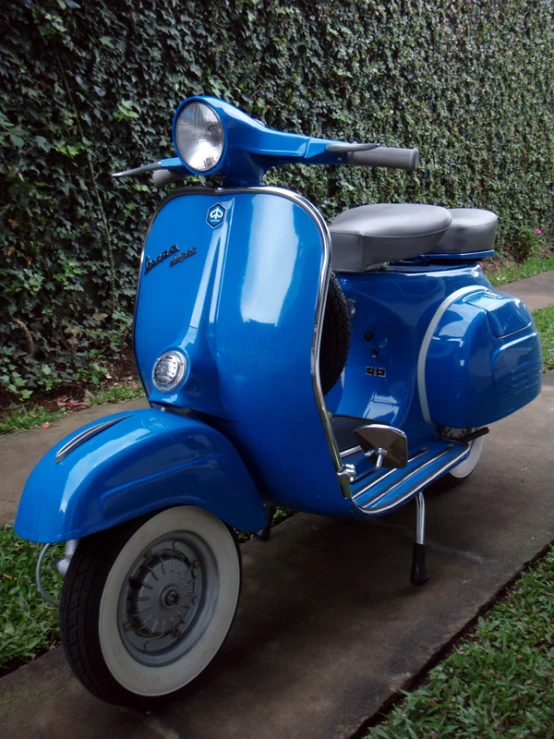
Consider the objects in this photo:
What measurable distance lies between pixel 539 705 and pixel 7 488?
2.07m

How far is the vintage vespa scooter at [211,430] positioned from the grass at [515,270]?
568cm

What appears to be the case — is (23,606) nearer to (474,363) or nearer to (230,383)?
(230,383)

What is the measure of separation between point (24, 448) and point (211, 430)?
1.75m

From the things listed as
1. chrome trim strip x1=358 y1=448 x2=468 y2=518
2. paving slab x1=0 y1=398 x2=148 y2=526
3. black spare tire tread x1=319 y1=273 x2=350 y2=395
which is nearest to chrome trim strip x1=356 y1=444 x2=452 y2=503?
chrome trim strip x1=358 y1=448 x2=468 y2=518

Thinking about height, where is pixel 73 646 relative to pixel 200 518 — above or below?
below

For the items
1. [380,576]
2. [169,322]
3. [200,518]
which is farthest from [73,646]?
[380,576]

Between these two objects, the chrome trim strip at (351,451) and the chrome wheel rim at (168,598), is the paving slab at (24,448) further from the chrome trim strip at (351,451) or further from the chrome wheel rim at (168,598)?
the chrome trim strip at (351,451)

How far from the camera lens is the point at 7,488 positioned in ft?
9.27

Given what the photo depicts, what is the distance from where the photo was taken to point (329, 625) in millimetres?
1999

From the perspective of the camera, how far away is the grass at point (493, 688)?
63.8 inches

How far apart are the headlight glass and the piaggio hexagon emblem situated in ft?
0.39

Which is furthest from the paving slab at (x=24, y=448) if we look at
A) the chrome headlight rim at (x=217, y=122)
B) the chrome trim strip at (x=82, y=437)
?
the chrome headlight rim at (x=217, y=122)

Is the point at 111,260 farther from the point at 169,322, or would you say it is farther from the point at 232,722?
the point at 232,722

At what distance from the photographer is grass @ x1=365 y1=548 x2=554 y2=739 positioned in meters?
1.62
